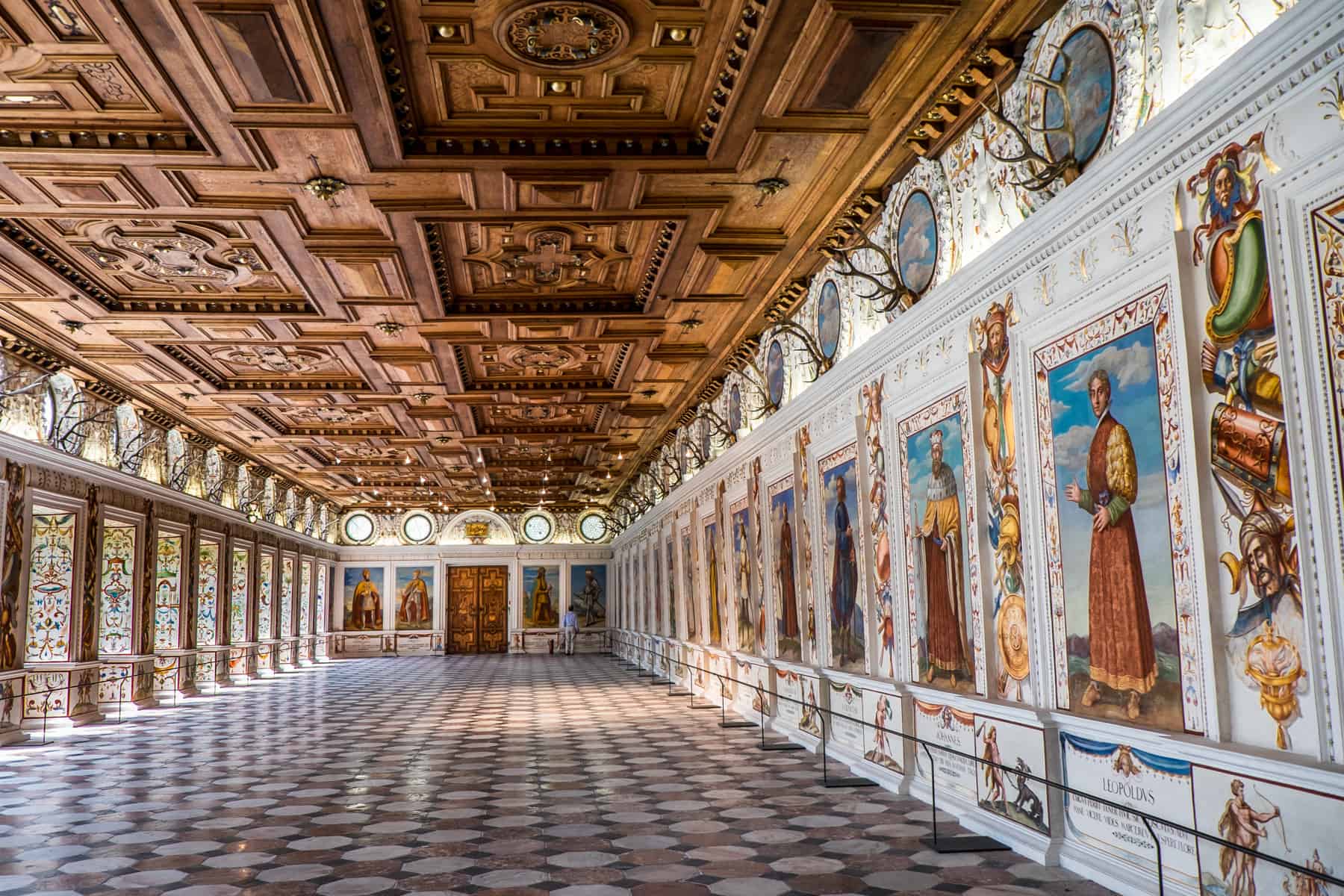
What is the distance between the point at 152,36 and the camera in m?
7.55

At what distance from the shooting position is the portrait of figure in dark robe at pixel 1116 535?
19.9ft

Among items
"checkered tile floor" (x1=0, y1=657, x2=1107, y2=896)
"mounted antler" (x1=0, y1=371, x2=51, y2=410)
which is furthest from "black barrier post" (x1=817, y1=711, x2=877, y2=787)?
"mounted antler" (x1=0, y1=371, x2=51, y2=410)

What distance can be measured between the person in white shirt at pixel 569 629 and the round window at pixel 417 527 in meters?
6.72

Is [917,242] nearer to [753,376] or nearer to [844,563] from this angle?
[844,563]

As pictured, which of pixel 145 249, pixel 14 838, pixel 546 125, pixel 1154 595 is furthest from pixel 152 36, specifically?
pixel 1154 595

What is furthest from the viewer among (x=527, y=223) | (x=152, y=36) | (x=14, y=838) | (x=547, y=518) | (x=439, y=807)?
(x=547, y=518)

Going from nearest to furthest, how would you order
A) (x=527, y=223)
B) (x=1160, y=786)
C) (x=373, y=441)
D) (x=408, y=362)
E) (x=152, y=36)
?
(x=1160, y=786) → (x=152, y=36) → (x=527, y=223) → (x=408, y=362) → (x=373, y=441)

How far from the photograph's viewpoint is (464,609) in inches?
1692

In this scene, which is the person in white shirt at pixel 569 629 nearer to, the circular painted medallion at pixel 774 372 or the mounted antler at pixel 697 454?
the mounted antler at pixel 697 454

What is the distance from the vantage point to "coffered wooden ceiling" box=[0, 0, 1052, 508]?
7582 mm

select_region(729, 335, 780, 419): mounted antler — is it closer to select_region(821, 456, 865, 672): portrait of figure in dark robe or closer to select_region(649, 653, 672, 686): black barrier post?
select_region(821, 456, 865, 672): portrait of figure in dark robe

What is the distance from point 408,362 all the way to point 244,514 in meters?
13.9

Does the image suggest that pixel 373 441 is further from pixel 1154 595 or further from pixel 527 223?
pixel 1154 595

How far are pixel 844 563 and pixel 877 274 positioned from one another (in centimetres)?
337
